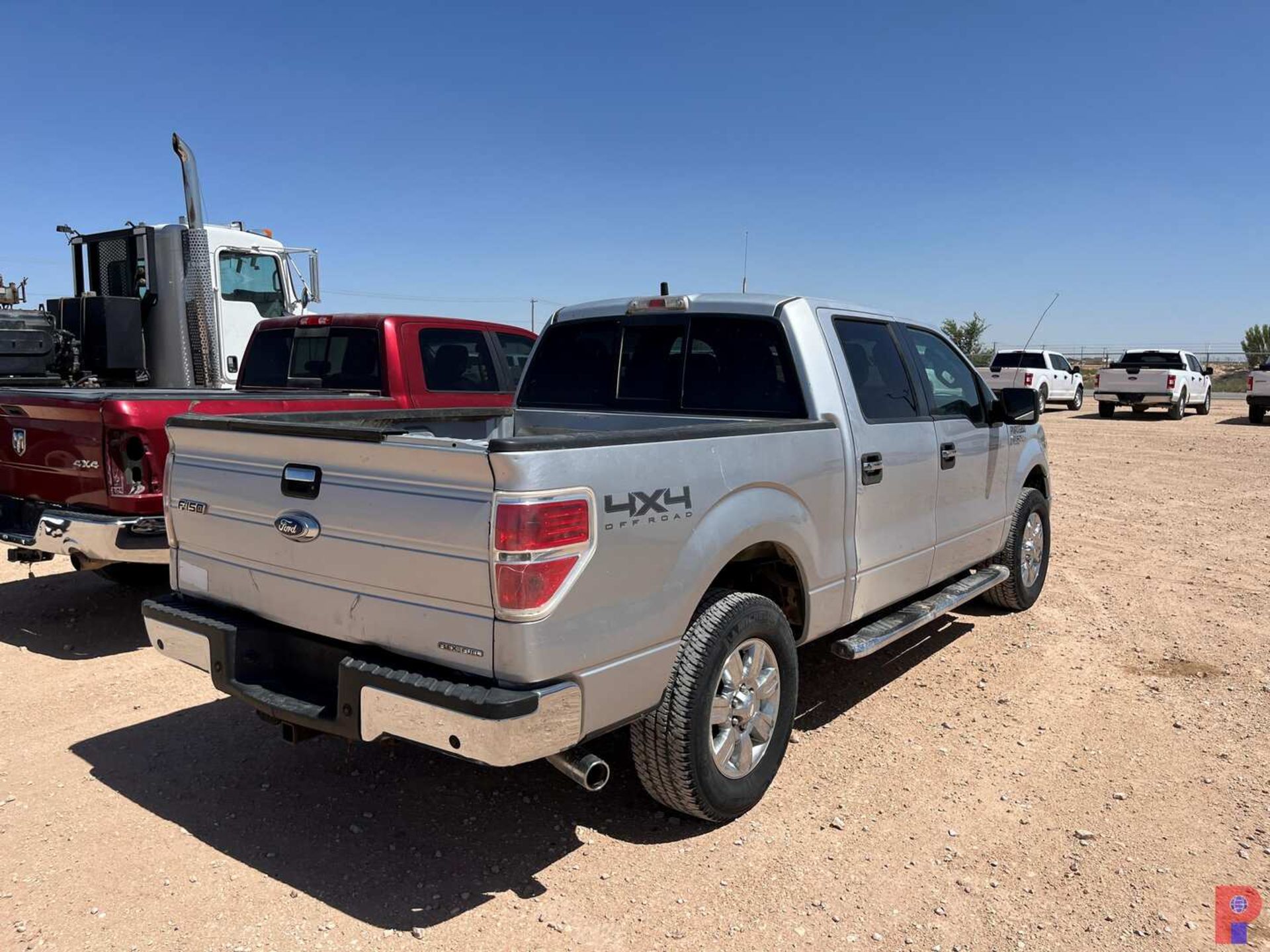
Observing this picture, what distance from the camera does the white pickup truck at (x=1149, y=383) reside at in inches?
930

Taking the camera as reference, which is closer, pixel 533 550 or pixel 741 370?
pixel 533 550

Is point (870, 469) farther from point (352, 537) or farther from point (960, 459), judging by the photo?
point (352, 537)

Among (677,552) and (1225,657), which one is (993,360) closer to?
(1225,657)

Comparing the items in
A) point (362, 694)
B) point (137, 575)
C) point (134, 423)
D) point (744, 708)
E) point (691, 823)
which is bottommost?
point (691, 823)

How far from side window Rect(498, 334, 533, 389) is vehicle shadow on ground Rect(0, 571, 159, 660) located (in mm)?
3102

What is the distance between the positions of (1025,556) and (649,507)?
13.9 ft

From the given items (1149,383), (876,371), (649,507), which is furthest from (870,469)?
(1149,383)

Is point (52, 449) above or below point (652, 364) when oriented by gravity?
below

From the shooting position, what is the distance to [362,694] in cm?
288

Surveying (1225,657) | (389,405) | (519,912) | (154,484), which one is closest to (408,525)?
(519,912)

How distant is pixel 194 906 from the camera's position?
9.87 ft

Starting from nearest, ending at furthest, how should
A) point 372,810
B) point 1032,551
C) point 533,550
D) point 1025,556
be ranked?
point 533,550 → point 372,810 → point 1025,556 → point 1032,551

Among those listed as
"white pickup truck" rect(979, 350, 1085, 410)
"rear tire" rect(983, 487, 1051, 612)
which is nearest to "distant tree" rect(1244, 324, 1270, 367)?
"white pickup truck" rect(979, 350, 1085, 410)

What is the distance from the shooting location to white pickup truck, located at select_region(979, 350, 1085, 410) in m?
25.4
